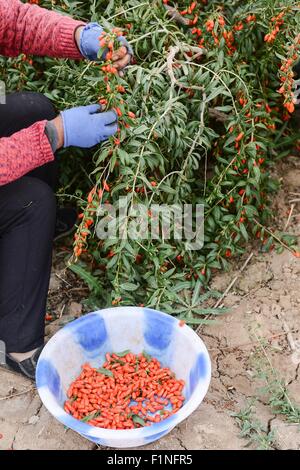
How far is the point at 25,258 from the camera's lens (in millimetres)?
2357

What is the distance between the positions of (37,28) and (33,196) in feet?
2.04

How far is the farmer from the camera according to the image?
2.25 m

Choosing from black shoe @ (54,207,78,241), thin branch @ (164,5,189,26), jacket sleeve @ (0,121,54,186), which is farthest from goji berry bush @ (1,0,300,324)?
jacket sleeve @ (0,121,54,186)

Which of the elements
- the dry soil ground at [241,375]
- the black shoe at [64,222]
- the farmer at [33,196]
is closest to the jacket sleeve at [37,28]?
the farmer at [33,196]

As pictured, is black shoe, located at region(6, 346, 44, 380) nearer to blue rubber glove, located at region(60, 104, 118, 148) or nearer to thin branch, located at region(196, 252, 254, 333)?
thin branch, located at region(196, 252, 254, 333)

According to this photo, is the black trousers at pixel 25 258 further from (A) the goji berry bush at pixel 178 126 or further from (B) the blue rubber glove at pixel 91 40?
(B) the blue rubber glove at pixel 91 40

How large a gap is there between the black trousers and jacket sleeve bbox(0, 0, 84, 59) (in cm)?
49

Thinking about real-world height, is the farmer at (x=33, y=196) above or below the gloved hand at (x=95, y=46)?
below

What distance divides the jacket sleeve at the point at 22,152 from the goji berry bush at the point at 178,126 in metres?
0.25

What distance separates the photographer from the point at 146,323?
2381 mm

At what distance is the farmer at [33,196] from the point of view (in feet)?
7.38
